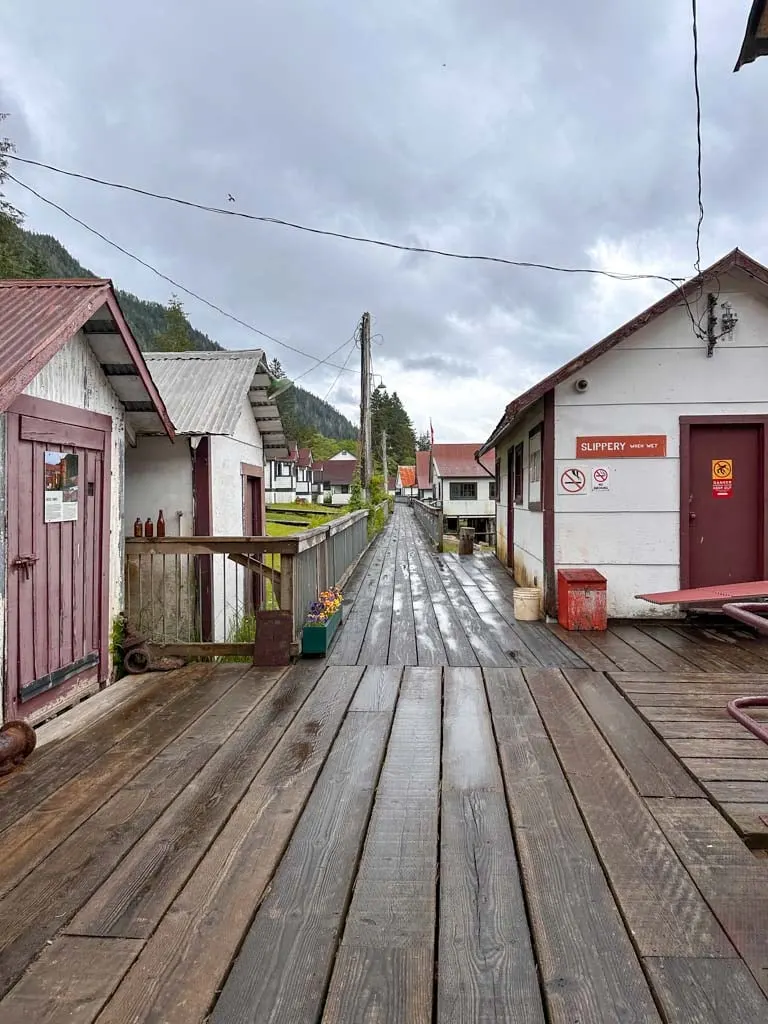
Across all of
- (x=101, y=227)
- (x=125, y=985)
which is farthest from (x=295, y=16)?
(x=125, y=985)

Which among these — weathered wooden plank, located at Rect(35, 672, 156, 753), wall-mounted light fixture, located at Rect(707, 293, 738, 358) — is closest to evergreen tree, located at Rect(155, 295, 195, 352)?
wall-mounted light fixture, located at Rect(707, 293, 738, 358)

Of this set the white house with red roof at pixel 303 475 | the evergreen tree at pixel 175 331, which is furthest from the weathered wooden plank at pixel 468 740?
the white house with red roof at pixel 303 475

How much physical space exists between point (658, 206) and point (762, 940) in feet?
28.1

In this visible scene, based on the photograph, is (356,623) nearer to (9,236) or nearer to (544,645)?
(544,645)

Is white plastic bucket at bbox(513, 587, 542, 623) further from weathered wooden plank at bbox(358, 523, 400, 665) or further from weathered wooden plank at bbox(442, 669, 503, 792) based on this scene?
weathered wooden plank at bbox(442, 669, 503, 792)

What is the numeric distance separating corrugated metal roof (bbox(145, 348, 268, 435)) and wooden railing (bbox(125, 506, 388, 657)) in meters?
1.52

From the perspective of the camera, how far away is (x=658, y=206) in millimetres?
7836

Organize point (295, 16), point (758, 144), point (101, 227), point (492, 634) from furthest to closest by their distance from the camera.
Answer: point (101, 227) < point (295, 16) < point (492, 634) < point (758, 144)

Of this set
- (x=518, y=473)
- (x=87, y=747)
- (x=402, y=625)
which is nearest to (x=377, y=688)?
(x=87, y=747)

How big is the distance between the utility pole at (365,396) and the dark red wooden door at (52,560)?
49.7 ft

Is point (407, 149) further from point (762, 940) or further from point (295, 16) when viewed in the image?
point (762, 940)

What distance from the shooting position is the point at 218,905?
6.33ft

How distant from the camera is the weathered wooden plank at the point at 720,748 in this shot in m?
3.08

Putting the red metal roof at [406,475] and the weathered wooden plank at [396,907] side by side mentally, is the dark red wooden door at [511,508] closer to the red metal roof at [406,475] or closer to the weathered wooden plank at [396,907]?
the weathered wooden plank at [396,907]
